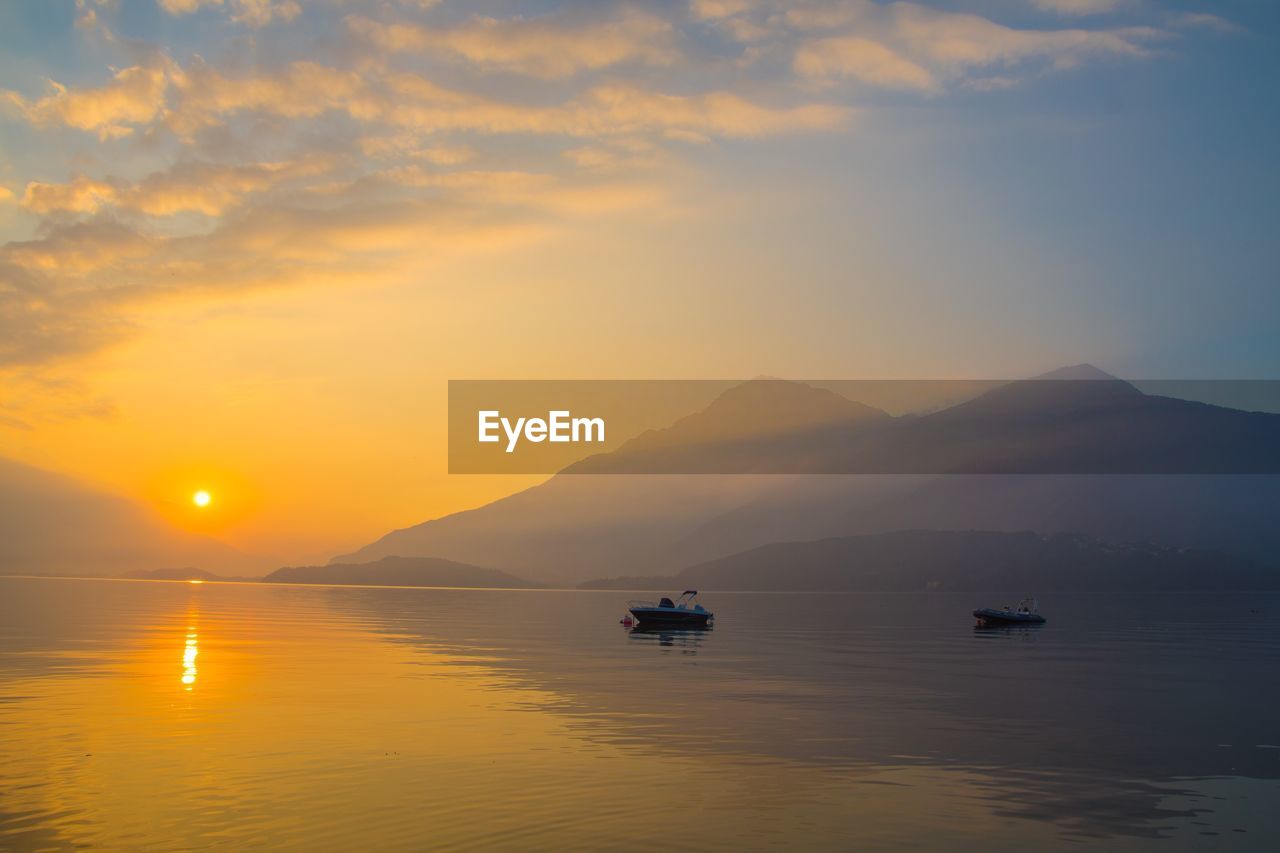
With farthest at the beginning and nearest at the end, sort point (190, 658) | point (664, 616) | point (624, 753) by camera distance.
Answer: point (664, 616) → point (190, 658) → point (624, 753)

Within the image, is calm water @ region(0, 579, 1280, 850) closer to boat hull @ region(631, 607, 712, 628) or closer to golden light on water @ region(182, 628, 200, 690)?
golden light on water @ region(182, 628, 200, 690)

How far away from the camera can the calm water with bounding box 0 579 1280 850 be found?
29.5 m

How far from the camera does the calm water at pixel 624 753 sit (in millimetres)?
29484

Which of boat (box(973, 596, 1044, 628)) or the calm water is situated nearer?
the calm water

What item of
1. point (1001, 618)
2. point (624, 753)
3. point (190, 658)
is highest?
point (624, 753)

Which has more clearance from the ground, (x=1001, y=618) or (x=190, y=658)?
(x=190, y=658)

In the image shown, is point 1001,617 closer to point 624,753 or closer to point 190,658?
point 190,658

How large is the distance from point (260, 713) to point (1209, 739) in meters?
44.8

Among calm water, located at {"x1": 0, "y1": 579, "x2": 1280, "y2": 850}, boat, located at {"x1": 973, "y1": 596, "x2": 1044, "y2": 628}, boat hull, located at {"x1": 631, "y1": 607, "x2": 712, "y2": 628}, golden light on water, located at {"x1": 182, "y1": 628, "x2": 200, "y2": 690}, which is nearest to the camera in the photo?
calm water, located at {"x1": 0, "y1": 579, "x2": 1280, "y2": 850}

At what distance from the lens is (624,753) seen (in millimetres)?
41094

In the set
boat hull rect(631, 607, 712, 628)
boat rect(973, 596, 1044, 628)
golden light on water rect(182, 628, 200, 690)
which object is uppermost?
golden light on water rect(182, 628, 200, 690)

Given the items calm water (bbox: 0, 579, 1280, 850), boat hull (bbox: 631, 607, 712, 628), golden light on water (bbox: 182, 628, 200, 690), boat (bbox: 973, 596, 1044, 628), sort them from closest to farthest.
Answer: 1. calm water (bbox: 0, 579, 1280, 850)
2. golden light on water (bbox: 182, 628, 200, 690)
3. boat hull (bbox: 631, 607, 712, 628)
4. boat (bbox: 973, 596, 1044, 628)

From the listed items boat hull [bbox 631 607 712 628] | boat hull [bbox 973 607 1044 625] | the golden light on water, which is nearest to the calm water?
the golden light on water


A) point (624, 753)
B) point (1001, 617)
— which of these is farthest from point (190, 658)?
point (1001, 617)
